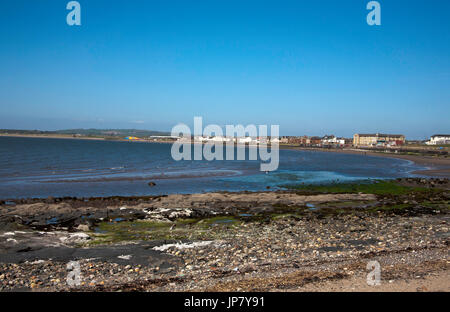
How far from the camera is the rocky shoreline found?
9.62 meters

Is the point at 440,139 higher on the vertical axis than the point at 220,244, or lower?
higher

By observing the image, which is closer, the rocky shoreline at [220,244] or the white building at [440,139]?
the rocky shoreline at [220,244]

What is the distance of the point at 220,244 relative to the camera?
44.8 feet

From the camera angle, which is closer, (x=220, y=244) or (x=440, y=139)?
(x=220, y=244)

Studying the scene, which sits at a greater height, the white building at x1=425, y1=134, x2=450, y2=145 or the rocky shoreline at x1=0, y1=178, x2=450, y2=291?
the white building at x1=425, y1=134, x2=450, y2=145

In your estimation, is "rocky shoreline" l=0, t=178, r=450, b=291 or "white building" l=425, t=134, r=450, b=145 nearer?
"rocky shoreline" l=0, t=178, r=450, b=291

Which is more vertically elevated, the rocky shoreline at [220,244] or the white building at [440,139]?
the white building at [440,139]

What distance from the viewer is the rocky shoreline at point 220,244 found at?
962 centimetres
